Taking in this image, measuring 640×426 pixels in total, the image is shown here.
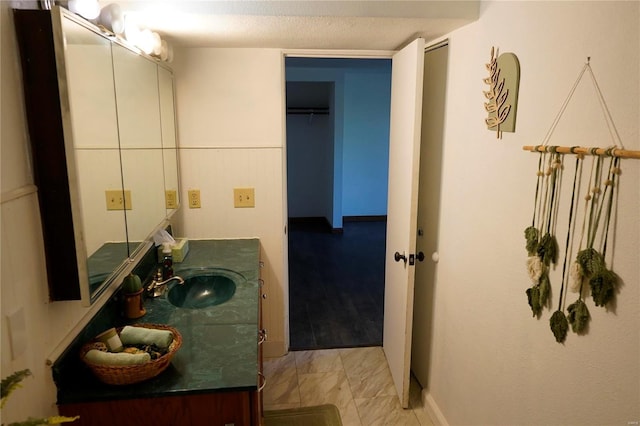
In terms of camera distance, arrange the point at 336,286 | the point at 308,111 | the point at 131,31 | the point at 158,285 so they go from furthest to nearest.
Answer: the point at 308,111, the point at 336,286, the point at 158,285, the point at 131,31

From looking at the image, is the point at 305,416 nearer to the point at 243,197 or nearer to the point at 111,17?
the point at 243,197

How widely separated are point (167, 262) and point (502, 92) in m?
1.67

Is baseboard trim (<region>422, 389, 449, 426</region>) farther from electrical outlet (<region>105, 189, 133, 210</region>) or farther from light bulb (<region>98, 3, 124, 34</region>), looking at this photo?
light bulb (<region>98, 3, 124, 34</region>)

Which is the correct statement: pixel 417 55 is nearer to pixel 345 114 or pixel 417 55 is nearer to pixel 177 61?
pixel 177 61

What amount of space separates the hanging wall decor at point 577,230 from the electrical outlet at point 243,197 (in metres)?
Answer: 1.70

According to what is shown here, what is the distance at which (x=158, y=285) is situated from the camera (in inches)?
78.0

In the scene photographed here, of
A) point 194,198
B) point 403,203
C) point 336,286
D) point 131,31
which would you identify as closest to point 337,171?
point 336,286

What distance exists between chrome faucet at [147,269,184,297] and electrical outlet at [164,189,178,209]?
40 cm

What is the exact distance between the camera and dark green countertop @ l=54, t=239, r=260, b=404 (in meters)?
1.29

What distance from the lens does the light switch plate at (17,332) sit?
3.35 ft

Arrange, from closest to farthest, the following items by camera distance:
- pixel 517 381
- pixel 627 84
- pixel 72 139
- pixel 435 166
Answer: pixel 627 84
pixel 72 139
pixel 517 381
pixel 435 166

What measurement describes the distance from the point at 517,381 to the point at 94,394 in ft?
4.48

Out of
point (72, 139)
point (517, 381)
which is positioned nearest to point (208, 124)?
point (72, 139)

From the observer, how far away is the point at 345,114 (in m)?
6.11
